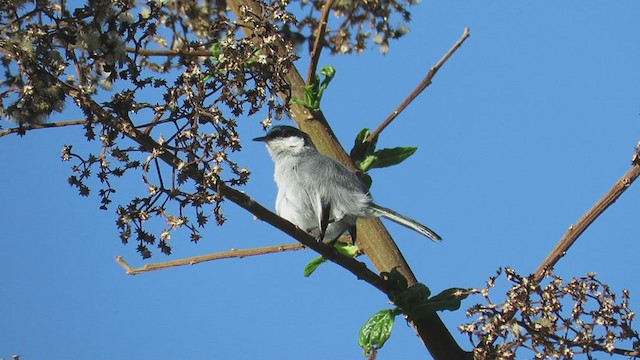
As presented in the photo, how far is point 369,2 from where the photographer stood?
467 centimetres

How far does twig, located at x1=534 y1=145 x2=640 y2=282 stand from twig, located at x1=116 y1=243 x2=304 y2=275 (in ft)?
3.75

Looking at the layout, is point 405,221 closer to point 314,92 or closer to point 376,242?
point 376,242

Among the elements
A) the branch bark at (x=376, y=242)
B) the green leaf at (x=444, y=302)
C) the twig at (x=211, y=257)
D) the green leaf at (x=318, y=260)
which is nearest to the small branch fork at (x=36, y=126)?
the branch bark at (x=376, y=242)

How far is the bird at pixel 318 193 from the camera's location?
4160 millimetres

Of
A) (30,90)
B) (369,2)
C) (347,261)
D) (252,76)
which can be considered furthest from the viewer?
(369,2)

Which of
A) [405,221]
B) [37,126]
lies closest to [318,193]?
[405,221]

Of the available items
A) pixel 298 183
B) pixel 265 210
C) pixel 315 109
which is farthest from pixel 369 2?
pixel 265 210

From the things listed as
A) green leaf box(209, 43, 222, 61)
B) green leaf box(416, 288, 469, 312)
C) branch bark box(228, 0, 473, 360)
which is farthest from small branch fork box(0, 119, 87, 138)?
green leaf box(416, 288, 469, 312)

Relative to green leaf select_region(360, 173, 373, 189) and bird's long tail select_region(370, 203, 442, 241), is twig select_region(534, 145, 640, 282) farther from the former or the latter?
green leaf select_region(360, 173, 373, 189)

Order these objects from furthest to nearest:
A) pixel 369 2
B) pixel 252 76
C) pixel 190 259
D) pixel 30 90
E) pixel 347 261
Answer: pixel 369 2
pixel 190 259
pixel 347 261
pixel 252 76
pixel 30 90

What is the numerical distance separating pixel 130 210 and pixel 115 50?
1.69 feet

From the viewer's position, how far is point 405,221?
152 inches

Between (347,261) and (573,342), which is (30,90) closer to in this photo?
(347,261)

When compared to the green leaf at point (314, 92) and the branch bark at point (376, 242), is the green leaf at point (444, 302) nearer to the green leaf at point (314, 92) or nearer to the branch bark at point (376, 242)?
the branch bark at point (376, 242)
